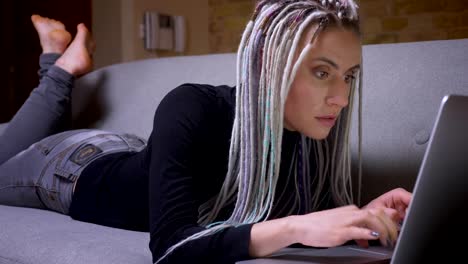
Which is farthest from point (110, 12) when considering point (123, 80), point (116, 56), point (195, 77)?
point (195, 77)

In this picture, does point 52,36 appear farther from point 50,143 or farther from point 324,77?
point 324,77

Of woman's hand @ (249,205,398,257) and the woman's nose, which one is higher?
the woman's nose

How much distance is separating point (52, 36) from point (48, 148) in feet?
1.85

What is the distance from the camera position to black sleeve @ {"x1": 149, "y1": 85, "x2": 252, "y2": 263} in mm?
998

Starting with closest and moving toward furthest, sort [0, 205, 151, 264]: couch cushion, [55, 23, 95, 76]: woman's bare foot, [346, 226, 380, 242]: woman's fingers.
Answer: [346, 226, 380, 242]: woman's fingers → [0, 205, 151, 264]: couch cushion → [55, 23, 95, 76]: woman's bare foot

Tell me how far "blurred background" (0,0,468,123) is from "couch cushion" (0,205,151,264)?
1480mm

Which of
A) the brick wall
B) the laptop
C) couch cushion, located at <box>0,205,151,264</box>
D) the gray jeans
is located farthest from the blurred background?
the laptop

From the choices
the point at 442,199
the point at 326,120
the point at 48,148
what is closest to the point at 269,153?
the point at 326,120

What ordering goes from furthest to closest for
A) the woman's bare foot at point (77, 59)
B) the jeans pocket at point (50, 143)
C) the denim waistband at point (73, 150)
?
the woman's bare foot at point (77, 59)
the jeans pocket at point (50, 143)
the denim waistband at point (73, 150)

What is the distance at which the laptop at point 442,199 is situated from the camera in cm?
71

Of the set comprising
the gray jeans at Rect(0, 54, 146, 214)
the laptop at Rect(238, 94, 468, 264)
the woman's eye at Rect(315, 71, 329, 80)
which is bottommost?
the gray jeans at Rect(0, 54, 146, 214)

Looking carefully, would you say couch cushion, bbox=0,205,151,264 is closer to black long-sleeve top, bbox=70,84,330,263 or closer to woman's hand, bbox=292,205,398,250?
black long-sleeve top, bbox=70,84,330,263

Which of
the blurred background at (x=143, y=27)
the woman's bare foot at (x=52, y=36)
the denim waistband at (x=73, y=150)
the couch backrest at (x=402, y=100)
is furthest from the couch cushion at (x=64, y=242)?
the blurred background at (x=143, y=27)

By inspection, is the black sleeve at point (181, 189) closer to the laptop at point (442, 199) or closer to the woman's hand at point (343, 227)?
the woman's hand at point (343, 227)
